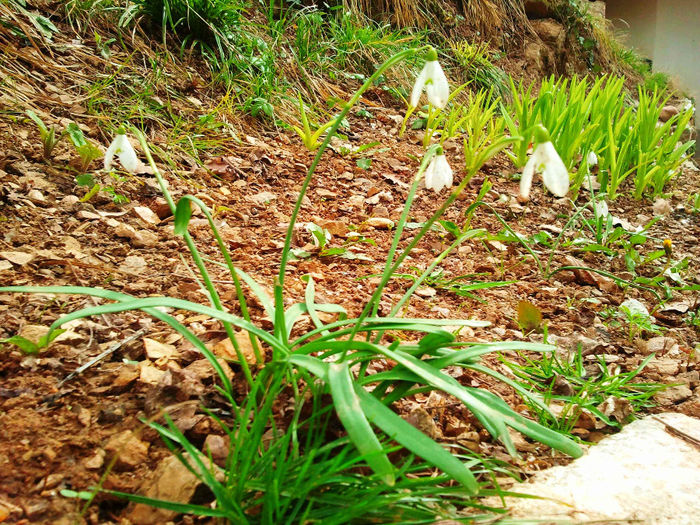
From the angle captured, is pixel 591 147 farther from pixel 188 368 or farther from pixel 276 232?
pixel 188 368

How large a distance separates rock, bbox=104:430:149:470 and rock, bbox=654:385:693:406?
1.21 m

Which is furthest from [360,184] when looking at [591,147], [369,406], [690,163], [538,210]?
[690,163]

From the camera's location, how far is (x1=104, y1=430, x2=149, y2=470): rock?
0.87 meters

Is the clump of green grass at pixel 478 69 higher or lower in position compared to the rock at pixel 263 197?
higher

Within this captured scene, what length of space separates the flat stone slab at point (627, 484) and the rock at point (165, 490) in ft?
1.67

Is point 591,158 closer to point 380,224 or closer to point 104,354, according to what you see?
point 380,224

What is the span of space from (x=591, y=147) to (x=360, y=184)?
123 centimetres

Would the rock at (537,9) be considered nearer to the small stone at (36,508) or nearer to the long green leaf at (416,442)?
the long green leaf at (416,442)

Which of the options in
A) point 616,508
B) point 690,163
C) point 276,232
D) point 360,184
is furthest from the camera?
point 690,163

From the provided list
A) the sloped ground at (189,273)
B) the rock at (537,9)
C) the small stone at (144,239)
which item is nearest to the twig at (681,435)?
the sloped ground at (189,273)

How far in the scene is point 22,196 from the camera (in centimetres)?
166

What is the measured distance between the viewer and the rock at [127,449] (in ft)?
2.85

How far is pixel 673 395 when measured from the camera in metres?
1.36

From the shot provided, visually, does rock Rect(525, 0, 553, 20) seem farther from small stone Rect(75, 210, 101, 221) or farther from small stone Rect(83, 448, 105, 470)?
small stone Rect(83, 448, 105, 470)
